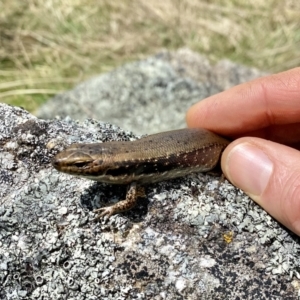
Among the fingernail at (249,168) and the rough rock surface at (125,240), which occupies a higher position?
the fingernail at (249,168)

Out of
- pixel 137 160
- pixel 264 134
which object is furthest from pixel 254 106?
pixel 137 160

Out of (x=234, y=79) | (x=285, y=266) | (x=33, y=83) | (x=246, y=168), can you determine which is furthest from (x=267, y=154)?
(x=33, y=83)

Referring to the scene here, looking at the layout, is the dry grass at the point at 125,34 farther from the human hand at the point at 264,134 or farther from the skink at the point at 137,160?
the skink at the point at 137,160

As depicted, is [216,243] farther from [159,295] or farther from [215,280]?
[159,295]

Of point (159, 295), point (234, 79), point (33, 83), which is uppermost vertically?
point (159, 295)

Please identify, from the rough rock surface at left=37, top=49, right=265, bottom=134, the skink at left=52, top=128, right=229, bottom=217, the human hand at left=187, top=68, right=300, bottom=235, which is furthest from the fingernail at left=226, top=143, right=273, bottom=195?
the rough rock surface at left=37, top=49, right=265, bottom=134

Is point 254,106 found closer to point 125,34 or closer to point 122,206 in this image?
point 122,206

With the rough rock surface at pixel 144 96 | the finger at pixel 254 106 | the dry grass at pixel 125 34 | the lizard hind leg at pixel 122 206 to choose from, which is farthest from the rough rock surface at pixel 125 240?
the dry grass at pixel 125 34

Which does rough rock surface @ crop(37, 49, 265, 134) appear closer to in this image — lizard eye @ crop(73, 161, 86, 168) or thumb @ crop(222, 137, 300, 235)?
thumb @ crop(222, 137, 300, 235)
